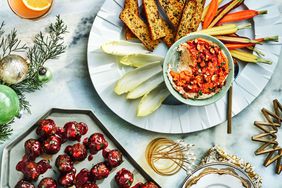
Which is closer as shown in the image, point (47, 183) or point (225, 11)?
point (47, 183)

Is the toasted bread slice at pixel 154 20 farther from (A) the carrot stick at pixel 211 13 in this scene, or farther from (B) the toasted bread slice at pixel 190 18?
(A) the carrot stick at pixel 211 13

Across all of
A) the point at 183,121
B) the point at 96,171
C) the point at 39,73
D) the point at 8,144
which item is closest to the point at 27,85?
the point at 39,73

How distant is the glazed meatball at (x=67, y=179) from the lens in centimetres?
233

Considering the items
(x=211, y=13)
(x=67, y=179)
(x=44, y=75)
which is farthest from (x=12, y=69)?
(x=211, y=13)

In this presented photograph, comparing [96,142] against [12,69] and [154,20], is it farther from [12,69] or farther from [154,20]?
[154,20]

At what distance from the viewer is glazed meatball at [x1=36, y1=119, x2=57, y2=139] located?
7.63 ft

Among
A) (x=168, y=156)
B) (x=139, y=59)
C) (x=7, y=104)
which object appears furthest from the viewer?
(x=168, y=156)

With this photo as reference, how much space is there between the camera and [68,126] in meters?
2.34

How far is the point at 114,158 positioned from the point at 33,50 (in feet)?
1.84

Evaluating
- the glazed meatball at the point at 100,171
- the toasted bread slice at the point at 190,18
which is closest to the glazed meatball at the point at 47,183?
the glazed meatball at the point at 100,171

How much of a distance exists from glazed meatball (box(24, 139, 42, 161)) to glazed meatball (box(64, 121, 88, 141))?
0.38 ft

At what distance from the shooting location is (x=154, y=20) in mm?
2432

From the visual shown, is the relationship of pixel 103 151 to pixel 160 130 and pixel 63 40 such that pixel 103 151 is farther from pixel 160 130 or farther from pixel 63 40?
pixel 63 40

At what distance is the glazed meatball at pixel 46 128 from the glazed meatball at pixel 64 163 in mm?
101
